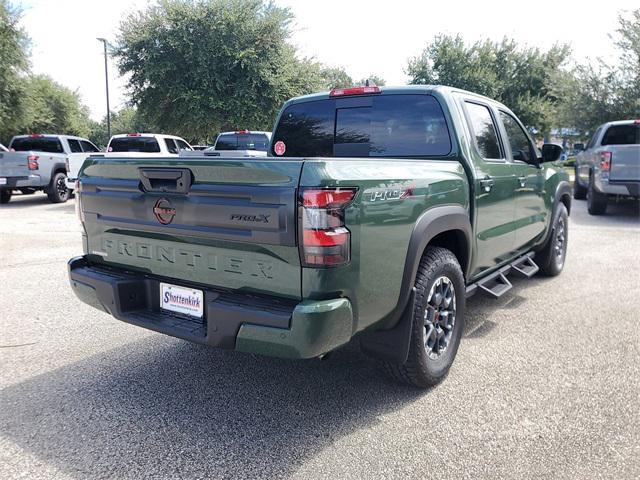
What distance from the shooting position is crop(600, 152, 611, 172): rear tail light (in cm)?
Answer: 1041

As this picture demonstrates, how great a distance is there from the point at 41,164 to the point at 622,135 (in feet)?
46.9

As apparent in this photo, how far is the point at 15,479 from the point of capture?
2410mm

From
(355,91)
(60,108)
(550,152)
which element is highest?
(60,108)

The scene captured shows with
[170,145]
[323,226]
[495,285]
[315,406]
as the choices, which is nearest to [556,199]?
[495,285]

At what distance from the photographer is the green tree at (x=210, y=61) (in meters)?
20.5

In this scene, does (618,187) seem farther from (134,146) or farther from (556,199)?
(134,146)

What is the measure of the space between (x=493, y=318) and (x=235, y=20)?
1952 cm

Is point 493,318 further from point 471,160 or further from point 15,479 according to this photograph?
point 15,479

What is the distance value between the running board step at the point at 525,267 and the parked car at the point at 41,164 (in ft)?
35.8

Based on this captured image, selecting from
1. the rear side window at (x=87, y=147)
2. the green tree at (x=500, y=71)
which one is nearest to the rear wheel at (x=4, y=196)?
the rear side window at (x=87, y=147)

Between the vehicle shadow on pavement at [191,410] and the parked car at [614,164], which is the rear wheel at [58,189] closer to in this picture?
the vehicle shadow on pavement at [191,410]

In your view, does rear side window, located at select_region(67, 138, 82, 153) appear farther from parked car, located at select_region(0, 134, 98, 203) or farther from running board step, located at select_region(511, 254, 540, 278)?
running board step, located at select_region(511, 254, 540, 278)

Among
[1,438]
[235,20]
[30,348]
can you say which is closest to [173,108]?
[235,20]

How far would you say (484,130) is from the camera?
422 cm
